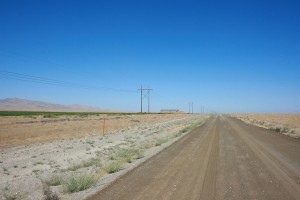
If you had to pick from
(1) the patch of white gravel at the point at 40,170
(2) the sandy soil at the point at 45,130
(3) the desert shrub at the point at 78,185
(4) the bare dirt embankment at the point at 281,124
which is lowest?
(1) the patch of white gravel at the point at 40,170

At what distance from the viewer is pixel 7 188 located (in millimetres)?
10641

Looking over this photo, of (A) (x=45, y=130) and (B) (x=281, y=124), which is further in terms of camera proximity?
(B) (x=281, y=124)

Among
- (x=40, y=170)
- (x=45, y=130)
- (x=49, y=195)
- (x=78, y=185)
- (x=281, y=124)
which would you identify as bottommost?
(x=40, y=170)

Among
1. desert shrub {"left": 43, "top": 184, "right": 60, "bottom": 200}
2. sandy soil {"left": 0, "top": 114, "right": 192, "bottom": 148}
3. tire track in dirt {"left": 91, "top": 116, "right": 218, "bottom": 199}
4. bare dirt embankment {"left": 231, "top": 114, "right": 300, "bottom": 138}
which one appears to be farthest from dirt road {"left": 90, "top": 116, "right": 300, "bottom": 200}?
bare dirt embankment {"left": 231, "top": 114, "right": 300, "bottom": 138}

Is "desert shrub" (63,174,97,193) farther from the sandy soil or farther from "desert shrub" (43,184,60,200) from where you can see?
the sandy soil

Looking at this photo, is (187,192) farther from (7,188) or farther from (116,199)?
(7,188)

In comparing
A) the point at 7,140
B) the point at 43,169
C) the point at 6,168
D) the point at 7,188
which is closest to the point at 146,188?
the point at 7,188

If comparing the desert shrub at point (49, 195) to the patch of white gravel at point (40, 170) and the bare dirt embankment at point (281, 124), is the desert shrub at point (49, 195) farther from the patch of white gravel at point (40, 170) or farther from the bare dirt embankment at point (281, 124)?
the bare dirt embankment at point (281, 124)

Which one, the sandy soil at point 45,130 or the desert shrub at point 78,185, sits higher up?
the sandy soil at point 45,130

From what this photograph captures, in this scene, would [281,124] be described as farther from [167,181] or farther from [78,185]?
[78,185]

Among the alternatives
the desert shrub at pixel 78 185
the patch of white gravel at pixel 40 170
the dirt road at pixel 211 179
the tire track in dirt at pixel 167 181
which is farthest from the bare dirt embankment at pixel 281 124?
the desert shrub at pixel 78 185

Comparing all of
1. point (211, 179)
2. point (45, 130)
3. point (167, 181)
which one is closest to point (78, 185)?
point (167, 181)

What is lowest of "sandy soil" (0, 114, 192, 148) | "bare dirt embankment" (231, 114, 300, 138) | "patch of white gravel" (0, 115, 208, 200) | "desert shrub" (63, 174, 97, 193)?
"patch of white gravel" (0, 115, 208, 200)

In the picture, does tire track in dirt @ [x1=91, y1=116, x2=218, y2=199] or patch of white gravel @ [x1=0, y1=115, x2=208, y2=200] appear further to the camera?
patch of white gravel @ [x1=0, y1=115, x2=208, y2=200]
